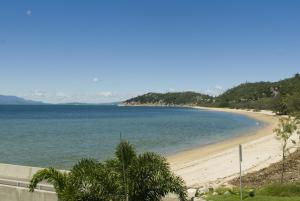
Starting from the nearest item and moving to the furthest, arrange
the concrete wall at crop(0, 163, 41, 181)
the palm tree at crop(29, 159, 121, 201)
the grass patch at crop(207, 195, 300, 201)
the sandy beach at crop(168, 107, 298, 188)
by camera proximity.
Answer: the palm tree at crop(29, 159, 121, 201) < the grass patch at crop(207, 195, 300, 201) < the concrete wall at crop(0, 163, 41, 181) < the sandy beach at crop(168, 107, 298, 188)

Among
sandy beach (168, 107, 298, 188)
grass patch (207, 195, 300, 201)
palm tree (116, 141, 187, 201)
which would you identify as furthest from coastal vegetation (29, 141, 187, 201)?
sandy beach (168, 107, 298, 188)

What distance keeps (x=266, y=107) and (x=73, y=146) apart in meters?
136

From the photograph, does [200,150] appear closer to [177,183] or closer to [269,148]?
[269,148]

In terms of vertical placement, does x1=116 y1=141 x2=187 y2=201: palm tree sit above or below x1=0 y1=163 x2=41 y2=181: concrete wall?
above

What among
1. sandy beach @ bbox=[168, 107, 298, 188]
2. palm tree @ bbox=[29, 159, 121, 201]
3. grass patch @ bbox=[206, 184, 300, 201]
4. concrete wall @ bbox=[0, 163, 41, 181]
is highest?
palm tree @ bbox=[29, 159, 121, 201]

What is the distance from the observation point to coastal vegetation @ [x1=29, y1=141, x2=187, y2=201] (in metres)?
13.0

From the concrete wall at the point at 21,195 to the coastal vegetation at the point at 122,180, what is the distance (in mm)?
3256

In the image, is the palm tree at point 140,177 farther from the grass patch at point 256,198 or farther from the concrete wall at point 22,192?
the concrete wall at point 22,192

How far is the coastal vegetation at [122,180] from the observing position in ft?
42.7

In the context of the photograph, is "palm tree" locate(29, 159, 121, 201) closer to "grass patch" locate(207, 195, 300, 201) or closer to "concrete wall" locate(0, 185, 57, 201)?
"concrete wall" locate(0, 185, 57, 201)

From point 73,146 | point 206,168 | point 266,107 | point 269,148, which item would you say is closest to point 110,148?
point 73,146

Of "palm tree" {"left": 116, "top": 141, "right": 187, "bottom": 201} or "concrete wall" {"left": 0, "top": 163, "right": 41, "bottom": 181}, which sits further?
"concrete wall" {"left": 0, "top": 163, "right": 41, "bottom": 181}

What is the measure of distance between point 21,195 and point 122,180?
6.00 m

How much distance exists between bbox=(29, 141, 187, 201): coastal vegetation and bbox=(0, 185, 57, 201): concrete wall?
128 inches
